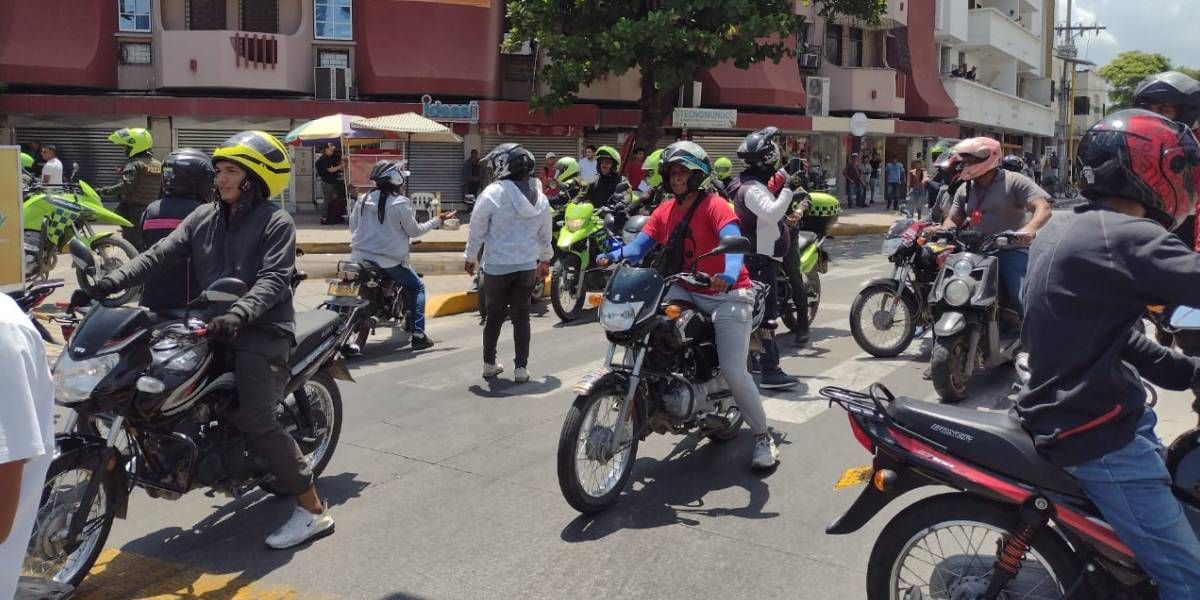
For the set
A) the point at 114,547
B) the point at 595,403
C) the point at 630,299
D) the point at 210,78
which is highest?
the point at 210,78

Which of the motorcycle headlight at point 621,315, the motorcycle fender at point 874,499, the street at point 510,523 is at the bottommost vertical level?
the street at point 510,523

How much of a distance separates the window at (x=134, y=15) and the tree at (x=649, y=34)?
8209 mm

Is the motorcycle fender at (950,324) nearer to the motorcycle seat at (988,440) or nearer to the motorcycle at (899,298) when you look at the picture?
the motorcycle at (899,298)

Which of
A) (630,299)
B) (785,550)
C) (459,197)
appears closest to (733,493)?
(785,550)

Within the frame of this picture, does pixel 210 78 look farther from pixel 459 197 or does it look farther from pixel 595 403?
pixel 595 403

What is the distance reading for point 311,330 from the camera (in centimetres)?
489

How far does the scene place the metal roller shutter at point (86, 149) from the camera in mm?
22562

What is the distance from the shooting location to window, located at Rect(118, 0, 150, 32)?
22.6m

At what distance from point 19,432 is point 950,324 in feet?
19.4

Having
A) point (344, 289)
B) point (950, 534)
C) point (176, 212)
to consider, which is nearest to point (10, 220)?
point (344, 289)

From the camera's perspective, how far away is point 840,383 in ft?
24.7

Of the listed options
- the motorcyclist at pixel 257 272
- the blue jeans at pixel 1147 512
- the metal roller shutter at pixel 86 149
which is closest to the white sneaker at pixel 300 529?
the motorcyclist at pixel 257 272

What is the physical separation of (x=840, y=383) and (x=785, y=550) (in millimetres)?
3280

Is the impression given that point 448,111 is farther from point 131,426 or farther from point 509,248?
point 131,426
